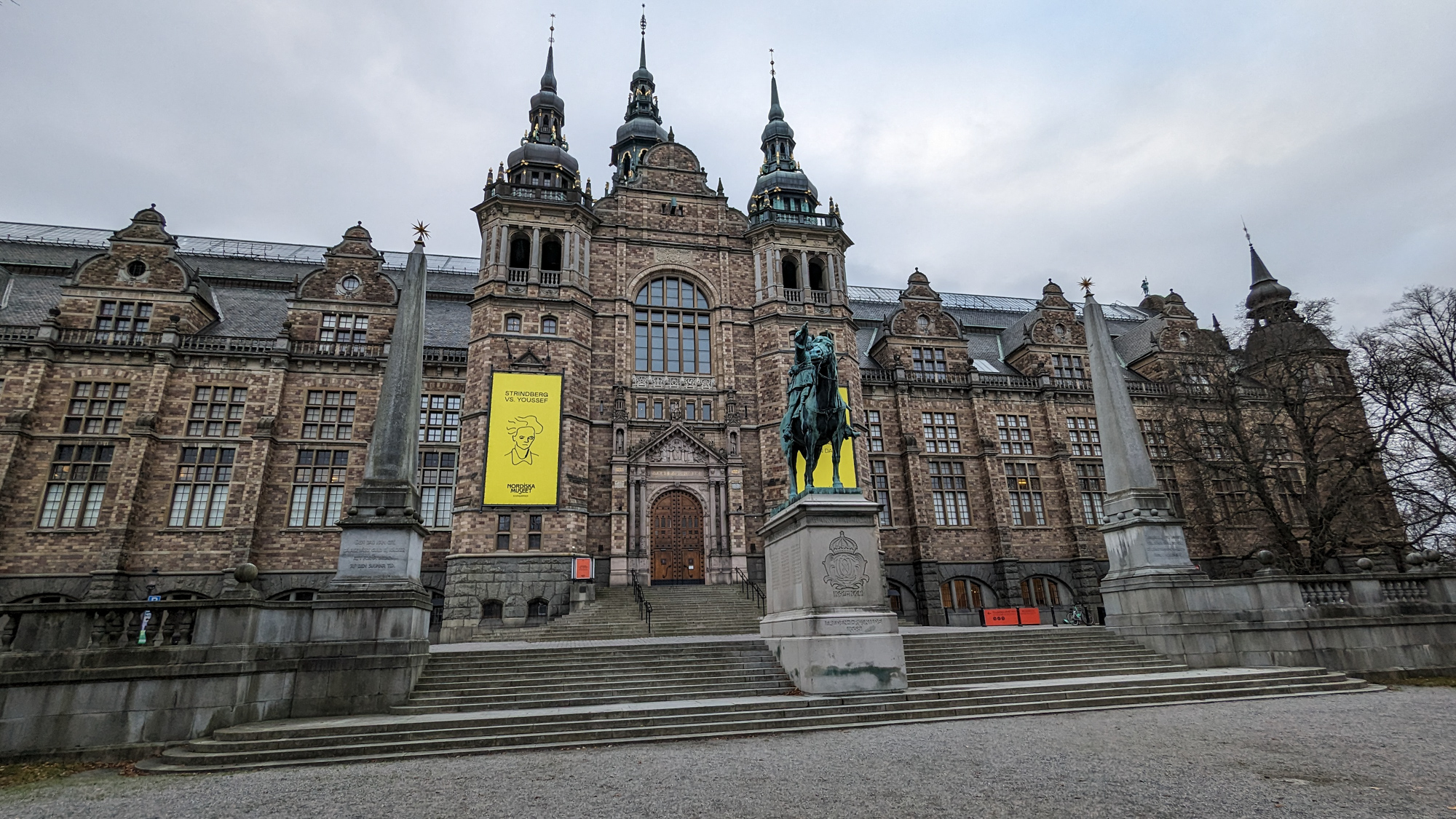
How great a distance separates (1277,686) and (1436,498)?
41.9 feet

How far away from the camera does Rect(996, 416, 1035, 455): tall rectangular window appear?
101 feet

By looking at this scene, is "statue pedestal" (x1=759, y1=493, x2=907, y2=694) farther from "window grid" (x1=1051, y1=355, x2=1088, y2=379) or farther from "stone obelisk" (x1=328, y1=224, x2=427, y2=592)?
"window grid" (x1=1051, y1=355, x2=1088, y2=379)

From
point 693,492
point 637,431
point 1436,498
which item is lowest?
point 1436,498

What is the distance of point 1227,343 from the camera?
1057 inches

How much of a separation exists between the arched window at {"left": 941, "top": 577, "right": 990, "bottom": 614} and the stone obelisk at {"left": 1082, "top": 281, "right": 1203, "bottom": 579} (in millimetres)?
11857

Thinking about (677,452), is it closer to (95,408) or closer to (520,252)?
(520,252)

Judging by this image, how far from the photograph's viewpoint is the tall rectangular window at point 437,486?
2489cm

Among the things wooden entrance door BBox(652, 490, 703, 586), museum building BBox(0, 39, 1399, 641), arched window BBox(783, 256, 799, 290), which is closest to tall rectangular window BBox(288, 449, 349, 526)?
museum building BBox(0, 39, 1399, 641)

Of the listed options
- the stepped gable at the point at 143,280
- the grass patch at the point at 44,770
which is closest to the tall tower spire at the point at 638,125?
the stepped gable at the point at 143,280

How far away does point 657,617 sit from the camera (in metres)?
20.6

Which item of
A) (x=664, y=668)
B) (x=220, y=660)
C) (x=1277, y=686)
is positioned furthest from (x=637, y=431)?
(x=1277, y=686)

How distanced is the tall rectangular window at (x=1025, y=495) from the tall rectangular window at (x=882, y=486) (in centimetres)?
564

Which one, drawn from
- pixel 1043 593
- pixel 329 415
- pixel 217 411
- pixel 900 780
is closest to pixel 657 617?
pixel 900 780

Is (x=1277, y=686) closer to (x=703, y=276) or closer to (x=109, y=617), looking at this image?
(x=109, y=617)
